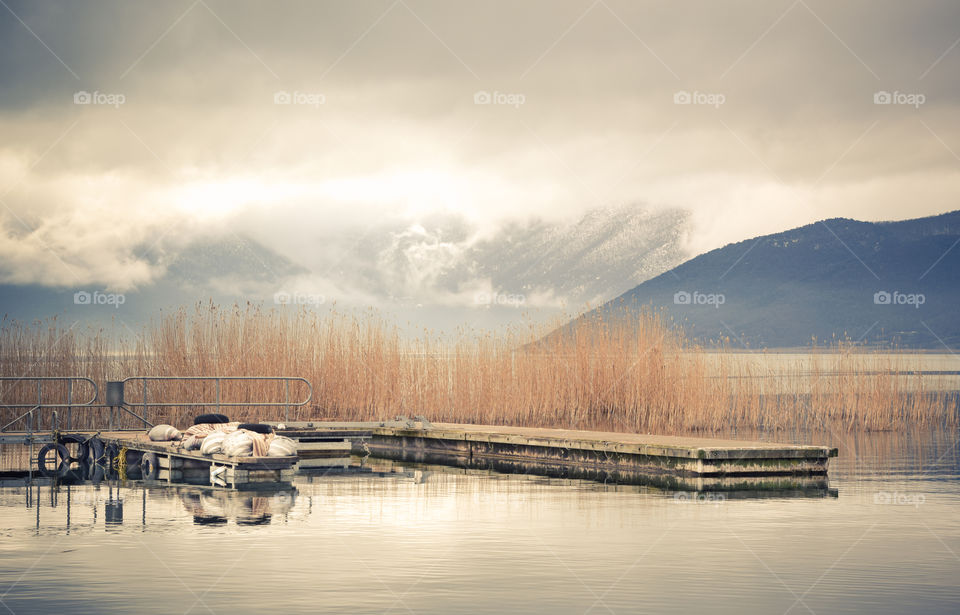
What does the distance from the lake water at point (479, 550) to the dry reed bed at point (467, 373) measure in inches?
299

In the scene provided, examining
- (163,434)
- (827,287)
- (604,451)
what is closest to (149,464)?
(163,434)

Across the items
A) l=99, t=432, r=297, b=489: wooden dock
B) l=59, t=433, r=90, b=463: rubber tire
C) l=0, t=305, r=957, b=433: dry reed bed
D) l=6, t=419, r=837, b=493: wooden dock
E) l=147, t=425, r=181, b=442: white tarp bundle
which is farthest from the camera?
l=0, t=305, r=957, b=433: dry reed bed

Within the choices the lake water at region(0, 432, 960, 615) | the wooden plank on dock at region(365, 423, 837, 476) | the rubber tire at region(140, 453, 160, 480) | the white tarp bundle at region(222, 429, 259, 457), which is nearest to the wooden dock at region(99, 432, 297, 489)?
the rubber tire at region(140, 453, 160, 480)

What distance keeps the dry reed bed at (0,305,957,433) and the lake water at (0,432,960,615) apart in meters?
7.60

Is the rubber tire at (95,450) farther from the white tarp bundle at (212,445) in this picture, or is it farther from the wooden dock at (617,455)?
the white tarp bundle at (212,445)

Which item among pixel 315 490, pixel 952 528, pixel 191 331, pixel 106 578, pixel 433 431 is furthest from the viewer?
pixel 191 331

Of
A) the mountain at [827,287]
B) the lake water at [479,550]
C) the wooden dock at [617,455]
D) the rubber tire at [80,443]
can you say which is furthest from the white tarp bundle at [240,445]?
the mountain at [827,287]

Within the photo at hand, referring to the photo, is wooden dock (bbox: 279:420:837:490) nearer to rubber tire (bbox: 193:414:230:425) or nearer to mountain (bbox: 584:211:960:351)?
rubber tire (bbox: 193:414:230:425)

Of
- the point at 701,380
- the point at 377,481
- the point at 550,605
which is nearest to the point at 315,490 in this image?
the point at 377,481

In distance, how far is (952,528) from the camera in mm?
10742

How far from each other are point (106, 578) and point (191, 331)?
15.6m

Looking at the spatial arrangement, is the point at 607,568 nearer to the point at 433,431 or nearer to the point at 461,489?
the point at 461,489

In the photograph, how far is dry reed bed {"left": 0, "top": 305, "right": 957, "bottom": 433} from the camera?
22.0m

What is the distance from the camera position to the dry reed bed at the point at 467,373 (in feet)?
72.3
